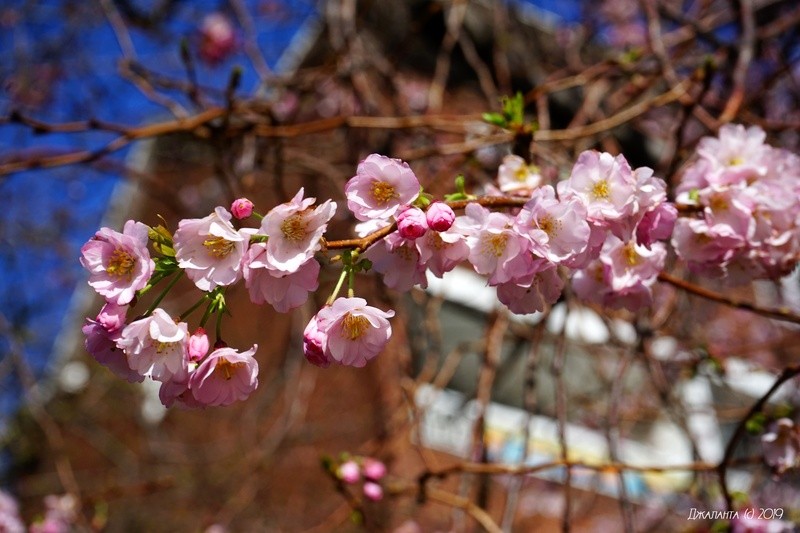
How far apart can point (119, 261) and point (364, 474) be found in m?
1.41

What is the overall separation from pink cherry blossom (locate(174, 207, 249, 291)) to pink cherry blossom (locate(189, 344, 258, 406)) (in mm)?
132

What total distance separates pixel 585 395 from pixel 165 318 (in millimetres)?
3401

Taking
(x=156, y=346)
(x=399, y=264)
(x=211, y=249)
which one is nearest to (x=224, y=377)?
(x=156, y=346)

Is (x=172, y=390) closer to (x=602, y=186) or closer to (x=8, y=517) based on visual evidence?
(x=602, y=186)

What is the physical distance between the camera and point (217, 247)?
105 centimetres

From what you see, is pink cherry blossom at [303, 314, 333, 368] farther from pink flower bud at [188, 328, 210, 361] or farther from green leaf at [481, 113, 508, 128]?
green leaf at [481, 113, 508, 128]

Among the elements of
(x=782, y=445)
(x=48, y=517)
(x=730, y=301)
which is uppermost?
(x=730, y=301)

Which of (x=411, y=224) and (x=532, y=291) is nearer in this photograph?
(x=411, y=224)

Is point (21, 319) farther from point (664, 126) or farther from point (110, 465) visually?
point (664, 126)

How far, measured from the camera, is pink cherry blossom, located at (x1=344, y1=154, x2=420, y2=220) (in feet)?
3.51

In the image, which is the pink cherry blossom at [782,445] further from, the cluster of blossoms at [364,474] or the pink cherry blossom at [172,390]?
the pink cherry blossom at [172,390]

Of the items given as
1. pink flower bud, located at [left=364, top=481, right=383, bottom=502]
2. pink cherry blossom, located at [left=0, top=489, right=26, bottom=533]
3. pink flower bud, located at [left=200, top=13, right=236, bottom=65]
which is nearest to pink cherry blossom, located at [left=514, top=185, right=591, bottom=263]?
pink flower bud, located at [left=364, top=481, right=383, bottom=502]

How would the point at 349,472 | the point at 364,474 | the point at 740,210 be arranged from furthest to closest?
1. the point at 364,474
2. the point at 349,472
3. the point at 740,210

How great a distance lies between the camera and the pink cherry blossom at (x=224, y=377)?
1.08 metres
